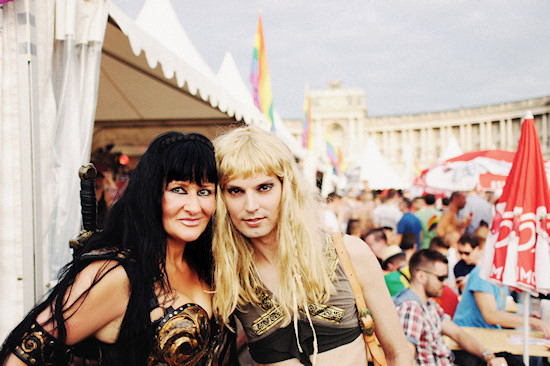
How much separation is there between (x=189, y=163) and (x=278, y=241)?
542mm

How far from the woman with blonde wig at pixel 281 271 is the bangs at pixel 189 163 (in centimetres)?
9

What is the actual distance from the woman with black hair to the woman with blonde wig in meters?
0.13

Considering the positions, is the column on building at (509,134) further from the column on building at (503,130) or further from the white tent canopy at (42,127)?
the white tent canopy at (42,127)

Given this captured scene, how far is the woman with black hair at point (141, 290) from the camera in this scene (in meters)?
1.32

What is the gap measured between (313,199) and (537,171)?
7.22ft

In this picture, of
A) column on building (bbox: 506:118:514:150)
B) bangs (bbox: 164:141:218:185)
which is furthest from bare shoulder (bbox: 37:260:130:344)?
column on building (bbox: 506:118:514:150)

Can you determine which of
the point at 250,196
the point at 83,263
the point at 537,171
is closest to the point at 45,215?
the point at 83,263

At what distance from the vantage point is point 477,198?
8414mm

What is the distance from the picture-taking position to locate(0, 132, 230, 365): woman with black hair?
1.32 m

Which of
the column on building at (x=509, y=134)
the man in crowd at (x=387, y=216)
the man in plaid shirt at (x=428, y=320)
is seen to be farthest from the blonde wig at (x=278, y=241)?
the column on building at (x=509, y=134)

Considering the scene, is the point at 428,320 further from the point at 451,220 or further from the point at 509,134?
the point at 509,134

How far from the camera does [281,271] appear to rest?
5.66 feet

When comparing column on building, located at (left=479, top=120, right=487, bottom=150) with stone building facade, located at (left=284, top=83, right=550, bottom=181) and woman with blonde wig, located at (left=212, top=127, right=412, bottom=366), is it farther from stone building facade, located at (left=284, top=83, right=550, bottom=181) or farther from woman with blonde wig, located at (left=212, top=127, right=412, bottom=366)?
woman with blonde wig, located at (left=212, top=127, right=412, bottom=366)

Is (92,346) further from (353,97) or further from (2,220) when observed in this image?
(353,97)
